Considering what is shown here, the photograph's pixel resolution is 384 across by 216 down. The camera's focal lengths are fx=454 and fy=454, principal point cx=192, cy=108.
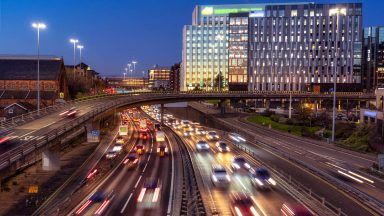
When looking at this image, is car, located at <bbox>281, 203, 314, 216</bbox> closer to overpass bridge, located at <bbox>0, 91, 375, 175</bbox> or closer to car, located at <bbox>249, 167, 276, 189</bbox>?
car, located at <bbox>249, 167, 276, 189</bbox>

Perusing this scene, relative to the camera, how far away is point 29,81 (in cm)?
10275

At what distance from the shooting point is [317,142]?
7638 cm

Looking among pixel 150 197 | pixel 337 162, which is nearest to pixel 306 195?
pixel 150 197

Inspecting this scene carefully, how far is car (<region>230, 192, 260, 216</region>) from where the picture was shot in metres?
32.9

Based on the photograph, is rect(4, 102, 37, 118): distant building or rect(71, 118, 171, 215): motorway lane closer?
rect(71, 118, 171, 215): motorway lane

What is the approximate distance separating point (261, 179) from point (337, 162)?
53.2ft

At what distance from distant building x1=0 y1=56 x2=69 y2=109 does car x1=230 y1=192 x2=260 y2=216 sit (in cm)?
6910

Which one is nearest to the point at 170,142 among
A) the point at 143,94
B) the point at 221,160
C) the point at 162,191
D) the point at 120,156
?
the point at 120,156

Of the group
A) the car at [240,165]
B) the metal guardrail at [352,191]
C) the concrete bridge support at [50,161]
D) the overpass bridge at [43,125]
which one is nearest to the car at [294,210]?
the metal guardrail at [352,191]

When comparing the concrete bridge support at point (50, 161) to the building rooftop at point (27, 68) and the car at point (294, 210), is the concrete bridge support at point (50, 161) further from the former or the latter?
the building rooftop at point (27, 68)

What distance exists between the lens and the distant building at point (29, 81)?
98.9 m

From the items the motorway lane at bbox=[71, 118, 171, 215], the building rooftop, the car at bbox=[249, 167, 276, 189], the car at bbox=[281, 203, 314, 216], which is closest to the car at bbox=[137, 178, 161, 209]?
the motorway lane at bbox=[71, 118, 171, 215]

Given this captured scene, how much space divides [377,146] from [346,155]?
9723 mm

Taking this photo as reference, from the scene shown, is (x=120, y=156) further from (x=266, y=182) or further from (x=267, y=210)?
(x=267, y=210)
